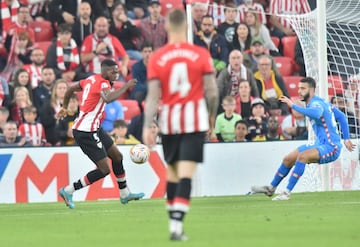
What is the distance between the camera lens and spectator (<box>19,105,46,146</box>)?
766 inches

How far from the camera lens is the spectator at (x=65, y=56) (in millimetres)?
21219

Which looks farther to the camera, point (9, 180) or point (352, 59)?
point (352, 59)

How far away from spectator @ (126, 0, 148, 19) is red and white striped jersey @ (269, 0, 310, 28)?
2572mm

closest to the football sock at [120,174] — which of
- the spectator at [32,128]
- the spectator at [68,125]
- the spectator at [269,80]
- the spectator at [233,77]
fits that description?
the spectator at [68,125]

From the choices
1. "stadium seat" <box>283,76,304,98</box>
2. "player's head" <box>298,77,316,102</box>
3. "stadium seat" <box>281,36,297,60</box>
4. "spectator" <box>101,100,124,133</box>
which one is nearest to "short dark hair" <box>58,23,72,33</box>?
"spectator" <box>101,100,124,133</box>

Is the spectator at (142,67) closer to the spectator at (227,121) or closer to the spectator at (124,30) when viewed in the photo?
the spectator at (124,30)

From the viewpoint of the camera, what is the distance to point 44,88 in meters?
20.5

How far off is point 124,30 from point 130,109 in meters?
2.15

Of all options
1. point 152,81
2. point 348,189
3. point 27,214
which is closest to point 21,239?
point 152,81

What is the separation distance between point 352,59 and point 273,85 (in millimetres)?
2451

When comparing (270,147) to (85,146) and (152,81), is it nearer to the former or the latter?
(85,146)

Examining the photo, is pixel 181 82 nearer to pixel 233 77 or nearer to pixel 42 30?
pixel 233 77

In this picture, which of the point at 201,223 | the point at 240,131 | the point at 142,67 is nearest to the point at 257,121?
the point at 240,131

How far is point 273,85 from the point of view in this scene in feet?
70.7
